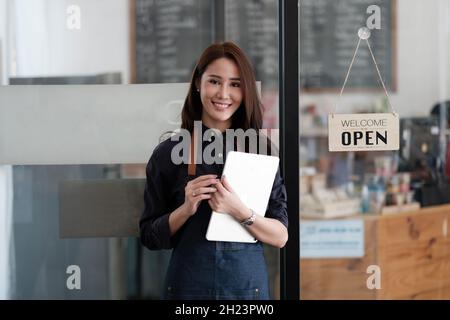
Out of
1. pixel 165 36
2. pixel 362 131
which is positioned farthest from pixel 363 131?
pixel 165 36

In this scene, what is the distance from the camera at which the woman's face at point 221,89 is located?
2336 millimetres

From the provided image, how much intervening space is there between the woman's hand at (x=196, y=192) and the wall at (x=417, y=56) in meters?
0.71

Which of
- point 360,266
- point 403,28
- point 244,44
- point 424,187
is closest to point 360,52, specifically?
point 403,28

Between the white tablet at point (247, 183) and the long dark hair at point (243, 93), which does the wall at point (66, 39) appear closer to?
the long dark hair at point (243, 93)

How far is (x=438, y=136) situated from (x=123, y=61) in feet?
4.32

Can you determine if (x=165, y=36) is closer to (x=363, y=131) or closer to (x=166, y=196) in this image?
(x=166, y=196)

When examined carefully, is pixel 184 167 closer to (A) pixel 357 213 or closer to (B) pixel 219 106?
(B) pixel 219 106

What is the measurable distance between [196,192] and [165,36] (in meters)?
0.76

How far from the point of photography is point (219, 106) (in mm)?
2344

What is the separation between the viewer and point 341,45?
2.92 metres

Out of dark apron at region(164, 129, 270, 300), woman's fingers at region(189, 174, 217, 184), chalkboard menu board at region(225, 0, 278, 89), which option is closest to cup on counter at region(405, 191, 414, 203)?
chalkboard menu board at region(225, 0, 278, 89)

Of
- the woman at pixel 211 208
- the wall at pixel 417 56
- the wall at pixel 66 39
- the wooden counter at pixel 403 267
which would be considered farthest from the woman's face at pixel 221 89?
the wooden counter at pixel 403 267

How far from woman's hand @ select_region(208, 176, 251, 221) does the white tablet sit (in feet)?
0.07

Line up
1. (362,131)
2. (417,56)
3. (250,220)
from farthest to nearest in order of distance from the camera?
(417,56), (362,131), (250,220)
